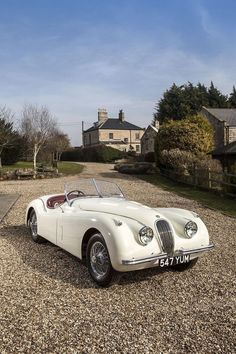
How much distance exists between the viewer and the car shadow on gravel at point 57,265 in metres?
5.50

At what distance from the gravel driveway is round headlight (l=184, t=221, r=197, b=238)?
0.67 metres

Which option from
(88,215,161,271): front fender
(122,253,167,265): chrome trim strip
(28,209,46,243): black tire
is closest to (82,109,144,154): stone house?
(28,209,46,243): black tire

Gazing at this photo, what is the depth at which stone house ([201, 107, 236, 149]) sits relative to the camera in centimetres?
3509

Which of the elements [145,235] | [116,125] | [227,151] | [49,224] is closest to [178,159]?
[227,151]

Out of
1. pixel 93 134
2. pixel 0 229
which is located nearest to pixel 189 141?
pixel 0 229

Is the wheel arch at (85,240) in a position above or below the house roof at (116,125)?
below

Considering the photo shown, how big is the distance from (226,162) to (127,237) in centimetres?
2530

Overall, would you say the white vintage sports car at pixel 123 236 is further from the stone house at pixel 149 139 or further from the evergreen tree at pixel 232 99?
the evergreen tree at pixel 232 99

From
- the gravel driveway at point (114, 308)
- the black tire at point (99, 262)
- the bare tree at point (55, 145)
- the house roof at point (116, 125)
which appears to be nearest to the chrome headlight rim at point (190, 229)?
the gravel driveway at point (114, 308)

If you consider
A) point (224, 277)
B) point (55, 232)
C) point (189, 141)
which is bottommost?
point (224, 277)

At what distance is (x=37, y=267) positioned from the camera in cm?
613

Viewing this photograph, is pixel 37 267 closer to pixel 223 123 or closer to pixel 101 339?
pixel 101 339

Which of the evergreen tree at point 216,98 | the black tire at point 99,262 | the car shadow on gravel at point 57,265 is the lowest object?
the car shadow on gravel at point 57,265

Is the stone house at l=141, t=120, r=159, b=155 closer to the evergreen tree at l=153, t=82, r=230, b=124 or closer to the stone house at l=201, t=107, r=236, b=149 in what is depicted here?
the evergreen tree at l=153, t=82, r=230, b=124
